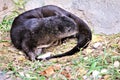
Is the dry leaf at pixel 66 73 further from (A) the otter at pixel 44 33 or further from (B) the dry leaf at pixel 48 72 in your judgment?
(A) the otter at pixel 44 33

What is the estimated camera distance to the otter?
409cm

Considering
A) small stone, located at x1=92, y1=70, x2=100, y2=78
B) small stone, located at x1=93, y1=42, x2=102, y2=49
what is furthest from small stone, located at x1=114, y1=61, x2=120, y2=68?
small stone, located at x1=93, y1=42, x2=102, y2=49

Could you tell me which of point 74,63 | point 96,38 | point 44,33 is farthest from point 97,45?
point 44,33

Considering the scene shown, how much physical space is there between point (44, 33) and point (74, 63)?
0.50 meters

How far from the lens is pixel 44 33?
161 inches

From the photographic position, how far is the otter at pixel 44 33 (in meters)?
4.09

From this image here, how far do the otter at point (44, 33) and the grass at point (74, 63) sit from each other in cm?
9

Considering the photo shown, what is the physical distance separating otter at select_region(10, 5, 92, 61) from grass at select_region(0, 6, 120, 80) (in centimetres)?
9


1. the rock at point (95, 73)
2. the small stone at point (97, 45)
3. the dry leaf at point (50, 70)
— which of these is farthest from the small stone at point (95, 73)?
the small stone at point (97, 45)

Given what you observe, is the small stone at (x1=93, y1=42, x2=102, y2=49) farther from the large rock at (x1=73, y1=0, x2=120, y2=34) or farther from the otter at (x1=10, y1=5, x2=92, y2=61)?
the large rock at (x1=73, y1=0, x2=120, y2=34)

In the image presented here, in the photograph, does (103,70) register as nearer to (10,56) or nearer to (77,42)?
(77,42)

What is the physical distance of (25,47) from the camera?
4105mm

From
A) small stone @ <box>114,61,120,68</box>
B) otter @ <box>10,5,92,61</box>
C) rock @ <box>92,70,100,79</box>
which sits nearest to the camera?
rock @ <box>92,70,100,79</box>

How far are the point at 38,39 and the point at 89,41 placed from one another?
0.58m
